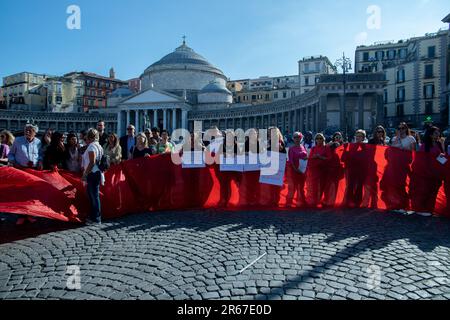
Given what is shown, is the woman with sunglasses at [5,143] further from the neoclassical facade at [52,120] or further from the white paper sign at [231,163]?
the neoclassical facade at [52,120]

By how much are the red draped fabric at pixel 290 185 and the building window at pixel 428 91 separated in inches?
1970

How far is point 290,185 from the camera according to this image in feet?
28.5

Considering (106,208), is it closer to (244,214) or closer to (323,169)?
(244,214)

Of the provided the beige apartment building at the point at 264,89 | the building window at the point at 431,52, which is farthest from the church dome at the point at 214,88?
the building window at the point at 431,52

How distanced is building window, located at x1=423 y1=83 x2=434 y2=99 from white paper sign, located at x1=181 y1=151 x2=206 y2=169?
52.4 metres

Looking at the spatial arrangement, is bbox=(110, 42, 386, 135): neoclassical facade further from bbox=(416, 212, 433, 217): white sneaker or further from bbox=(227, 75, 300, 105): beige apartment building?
bbox=(416, 212, 433, 217): white sneaker

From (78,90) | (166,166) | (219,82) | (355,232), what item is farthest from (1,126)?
(355,232)

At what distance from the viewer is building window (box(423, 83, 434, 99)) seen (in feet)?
161

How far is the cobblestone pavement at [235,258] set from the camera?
377 centimetres

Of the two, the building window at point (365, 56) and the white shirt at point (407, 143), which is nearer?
the white shirt at point (407, 143)

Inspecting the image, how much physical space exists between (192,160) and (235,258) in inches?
163

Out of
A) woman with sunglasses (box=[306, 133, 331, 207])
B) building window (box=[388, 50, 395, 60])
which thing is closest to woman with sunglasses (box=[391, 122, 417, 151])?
woman with sunglasses (box=[306, 133, 331, 207])

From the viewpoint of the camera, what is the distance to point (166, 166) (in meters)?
8.52

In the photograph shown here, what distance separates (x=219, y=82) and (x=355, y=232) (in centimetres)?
7228
